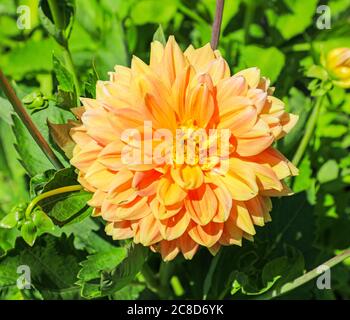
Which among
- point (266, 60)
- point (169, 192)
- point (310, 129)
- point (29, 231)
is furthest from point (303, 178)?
point (29, 231)

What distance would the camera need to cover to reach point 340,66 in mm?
1061

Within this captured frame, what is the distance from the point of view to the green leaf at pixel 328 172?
1489 mm

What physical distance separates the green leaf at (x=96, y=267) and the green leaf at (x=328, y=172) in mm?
624

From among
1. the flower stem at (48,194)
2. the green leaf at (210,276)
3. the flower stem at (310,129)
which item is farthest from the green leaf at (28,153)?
the flower stem at (310,129)

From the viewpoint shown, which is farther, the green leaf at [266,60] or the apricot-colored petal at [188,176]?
the green leaf at [266,60]

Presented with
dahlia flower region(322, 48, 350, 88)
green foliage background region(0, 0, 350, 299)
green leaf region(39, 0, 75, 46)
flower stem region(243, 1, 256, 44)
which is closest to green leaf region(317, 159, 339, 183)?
green foliage background region(0, 0, 350, 299)

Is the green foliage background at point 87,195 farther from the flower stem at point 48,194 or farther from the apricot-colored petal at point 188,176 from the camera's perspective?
the apricot-colored petal at point 188,176

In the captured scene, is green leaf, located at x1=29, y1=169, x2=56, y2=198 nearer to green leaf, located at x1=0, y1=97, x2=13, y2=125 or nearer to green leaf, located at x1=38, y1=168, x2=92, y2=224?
green leaf, located at x1=38, y1=168, x2=92, y2=224

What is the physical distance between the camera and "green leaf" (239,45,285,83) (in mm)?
1301

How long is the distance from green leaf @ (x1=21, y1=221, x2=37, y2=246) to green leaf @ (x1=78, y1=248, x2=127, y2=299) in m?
0.16

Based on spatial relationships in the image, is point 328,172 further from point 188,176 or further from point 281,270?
point 188,176

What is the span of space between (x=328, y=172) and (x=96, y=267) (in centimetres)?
70
